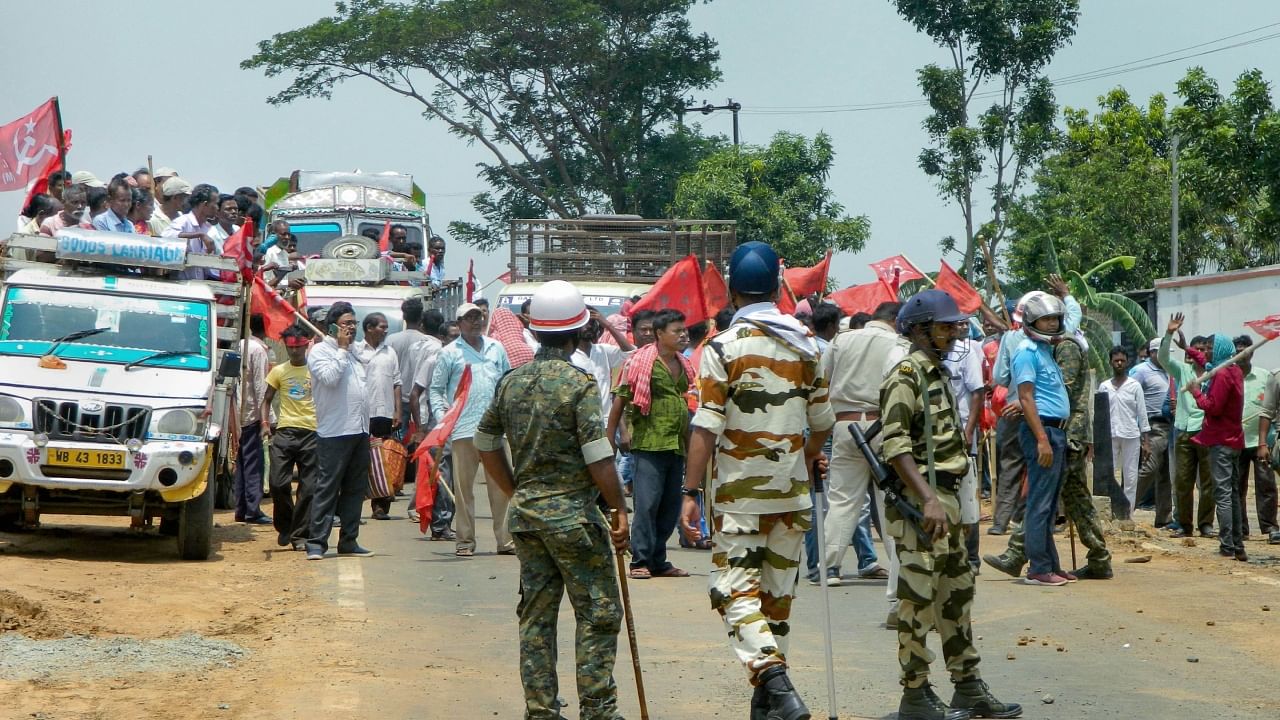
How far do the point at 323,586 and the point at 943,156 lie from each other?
27.2 metres

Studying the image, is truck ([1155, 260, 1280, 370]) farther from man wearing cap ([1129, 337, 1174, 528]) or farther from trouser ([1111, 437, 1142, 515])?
trouser ([1111, 437, 1142, 515])

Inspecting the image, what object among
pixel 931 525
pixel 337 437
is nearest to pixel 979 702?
pixel 931 525

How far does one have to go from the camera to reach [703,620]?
30.6 ft

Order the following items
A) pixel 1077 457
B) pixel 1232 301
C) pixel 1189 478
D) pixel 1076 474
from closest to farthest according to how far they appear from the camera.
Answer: pixel 1077 457
pixel 1076 474
pixel 1189 478
pixel 1232 301

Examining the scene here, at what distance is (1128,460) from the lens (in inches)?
644

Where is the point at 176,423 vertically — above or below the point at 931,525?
above

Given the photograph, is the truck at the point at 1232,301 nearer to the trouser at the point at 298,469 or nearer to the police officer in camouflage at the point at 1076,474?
the police officer in camouflage at the point at 1076,474

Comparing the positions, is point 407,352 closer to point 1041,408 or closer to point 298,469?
point 298,469

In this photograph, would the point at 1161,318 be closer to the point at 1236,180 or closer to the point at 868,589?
the point at 1236,180

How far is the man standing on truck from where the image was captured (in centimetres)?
1203

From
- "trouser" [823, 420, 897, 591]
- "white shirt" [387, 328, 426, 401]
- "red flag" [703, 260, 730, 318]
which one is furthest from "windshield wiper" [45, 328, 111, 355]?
"trouser" [823, 420, 897, 591]

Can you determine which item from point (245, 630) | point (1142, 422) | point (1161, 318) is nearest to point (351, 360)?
point (245, 630)

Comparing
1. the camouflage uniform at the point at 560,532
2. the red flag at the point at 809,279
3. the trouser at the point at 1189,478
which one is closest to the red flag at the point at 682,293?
the red flag at the point at 809,279

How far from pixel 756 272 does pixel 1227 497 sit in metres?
7.58
